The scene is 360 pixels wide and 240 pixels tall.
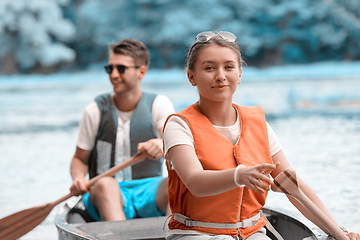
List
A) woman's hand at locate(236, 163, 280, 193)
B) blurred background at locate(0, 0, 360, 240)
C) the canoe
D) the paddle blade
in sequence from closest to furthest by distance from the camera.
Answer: woman's hand at locate(236, 163, 280, 193) < the canoe < the paddle blade < blurred background at locate(0, 0, 360, 240)

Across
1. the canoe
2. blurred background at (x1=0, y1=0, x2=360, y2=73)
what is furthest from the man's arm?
blurred background at (x1=0, y1=0, x2=360, y2=73)

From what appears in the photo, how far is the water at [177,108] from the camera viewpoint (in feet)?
12.8

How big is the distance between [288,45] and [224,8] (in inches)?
72.5

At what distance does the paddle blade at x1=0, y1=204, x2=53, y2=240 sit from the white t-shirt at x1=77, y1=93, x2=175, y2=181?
29cm

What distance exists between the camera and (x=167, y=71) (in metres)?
12.9

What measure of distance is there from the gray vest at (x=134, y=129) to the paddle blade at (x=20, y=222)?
0.83ft

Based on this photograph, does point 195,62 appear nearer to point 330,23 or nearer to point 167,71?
point 167,71

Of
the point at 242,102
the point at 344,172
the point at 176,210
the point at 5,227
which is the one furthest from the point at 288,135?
the point at 176,210

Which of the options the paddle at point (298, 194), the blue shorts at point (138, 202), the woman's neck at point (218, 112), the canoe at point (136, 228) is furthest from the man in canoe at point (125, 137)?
the paddle at point (298, 194)

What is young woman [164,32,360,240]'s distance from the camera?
4.09ft

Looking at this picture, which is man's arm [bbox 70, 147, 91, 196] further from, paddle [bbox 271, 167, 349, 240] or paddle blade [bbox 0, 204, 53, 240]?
paddle [bbox 271, 167, 349, 240]

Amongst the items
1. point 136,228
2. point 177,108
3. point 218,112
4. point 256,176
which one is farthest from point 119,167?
point 177,108

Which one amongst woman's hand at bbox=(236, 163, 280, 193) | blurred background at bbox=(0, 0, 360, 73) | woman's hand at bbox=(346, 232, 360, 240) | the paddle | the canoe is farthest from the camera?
blurred background at bbox=(0, 0, 360, 73)

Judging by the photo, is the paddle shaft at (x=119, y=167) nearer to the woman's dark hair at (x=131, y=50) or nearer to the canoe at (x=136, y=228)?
the canoe at (x=136, y=228)
